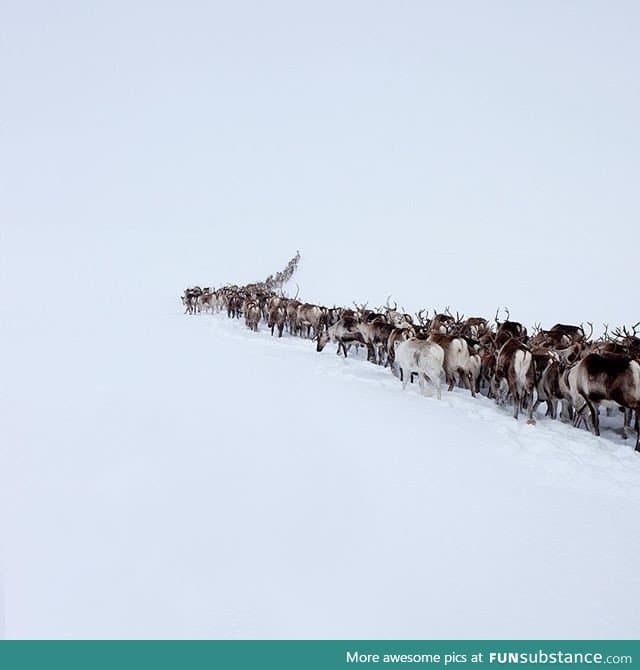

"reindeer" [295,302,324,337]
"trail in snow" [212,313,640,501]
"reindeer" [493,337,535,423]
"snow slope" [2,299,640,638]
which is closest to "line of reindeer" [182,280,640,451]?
"reindeer" [493,337,535,423]

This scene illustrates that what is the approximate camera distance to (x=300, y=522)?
382 centimetres

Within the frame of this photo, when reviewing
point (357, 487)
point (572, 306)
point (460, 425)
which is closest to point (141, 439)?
point (357, 487)

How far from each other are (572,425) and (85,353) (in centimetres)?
1019

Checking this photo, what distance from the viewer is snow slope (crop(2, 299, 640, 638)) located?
9.57ft

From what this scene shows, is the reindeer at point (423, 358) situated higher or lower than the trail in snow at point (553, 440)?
higher

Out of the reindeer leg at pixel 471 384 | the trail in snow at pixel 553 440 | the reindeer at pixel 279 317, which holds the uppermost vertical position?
the reindeer at pixel 279 317

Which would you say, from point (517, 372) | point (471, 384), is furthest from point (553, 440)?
point (471, 384)

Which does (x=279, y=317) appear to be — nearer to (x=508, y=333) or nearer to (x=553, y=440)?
(x=508, y=333)

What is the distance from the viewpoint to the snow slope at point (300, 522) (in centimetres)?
292

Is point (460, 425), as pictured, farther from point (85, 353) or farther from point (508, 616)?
point (85, 353)

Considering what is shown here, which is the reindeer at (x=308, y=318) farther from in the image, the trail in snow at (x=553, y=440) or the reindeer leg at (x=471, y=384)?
the reindeer leg at (x=471, y=384)

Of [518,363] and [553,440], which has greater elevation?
[518,363]

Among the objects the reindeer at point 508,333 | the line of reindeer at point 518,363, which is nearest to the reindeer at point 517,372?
the line of reindeer at point 518,363

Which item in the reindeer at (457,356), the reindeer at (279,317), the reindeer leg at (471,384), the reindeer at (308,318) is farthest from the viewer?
the reindeer at (279,317)
